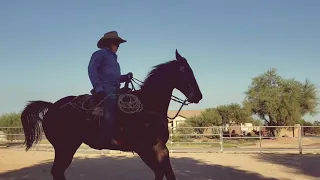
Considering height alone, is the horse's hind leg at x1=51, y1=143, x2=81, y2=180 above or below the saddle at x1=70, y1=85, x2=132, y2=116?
below

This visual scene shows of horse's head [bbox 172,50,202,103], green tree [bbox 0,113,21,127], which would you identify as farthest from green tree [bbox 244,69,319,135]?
horse's head [bbox 172,50,202,103]

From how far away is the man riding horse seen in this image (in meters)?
5.19

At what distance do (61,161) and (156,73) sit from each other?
194cm

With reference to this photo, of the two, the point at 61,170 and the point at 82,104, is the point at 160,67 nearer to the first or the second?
the point at 82,104

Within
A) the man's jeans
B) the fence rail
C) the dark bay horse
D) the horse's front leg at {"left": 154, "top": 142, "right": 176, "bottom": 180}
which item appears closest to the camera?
the horse's front leg at {"left": 154, "top": 142, "right": 176, "bottom": 180}

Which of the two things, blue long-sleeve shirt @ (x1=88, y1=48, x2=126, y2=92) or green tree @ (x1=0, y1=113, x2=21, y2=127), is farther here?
green tree @ (x1=0, y1=113, x2=21, y2=127)

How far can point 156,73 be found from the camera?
18.2ft

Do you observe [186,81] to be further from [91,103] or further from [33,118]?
[33,118]

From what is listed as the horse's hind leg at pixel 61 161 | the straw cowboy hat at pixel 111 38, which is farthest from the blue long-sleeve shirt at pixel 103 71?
the horse's hind leg at pixel 61 161

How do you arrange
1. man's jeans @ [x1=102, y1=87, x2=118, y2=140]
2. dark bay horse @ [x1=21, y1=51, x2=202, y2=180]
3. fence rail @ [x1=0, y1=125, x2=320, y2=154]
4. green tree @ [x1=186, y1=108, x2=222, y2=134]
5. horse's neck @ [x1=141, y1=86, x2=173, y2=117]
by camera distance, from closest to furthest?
1. dark bay horse @ [x1=21, y1=51, x2=202, y2=180]
2. man's jeans @ [x1=102, y1=87, x2=118, y2=140]
3. horse's neck @ [x1=141, y1=86, x2=173, y2=117]
4. fence rail @ [x1=0, y1=125, x2=320, y2=154]
5. green tree @ [x1=186, y1=108, x2=222, y2=134]

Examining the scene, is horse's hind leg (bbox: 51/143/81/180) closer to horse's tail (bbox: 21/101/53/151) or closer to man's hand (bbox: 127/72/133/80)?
horse's tail (bbox: 21/101/53/151)

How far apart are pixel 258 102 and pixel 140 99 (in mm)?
38994

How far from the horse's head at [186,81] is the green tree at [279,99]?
3600 cm

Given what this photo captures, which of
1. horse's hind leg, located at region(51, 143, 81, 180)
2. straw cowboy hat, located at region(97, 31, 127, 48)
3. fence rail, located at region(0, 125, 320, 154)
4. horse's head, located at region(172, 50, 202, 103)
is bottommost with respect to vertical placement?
fence rail, located at region(0, 125, 320, 154)
